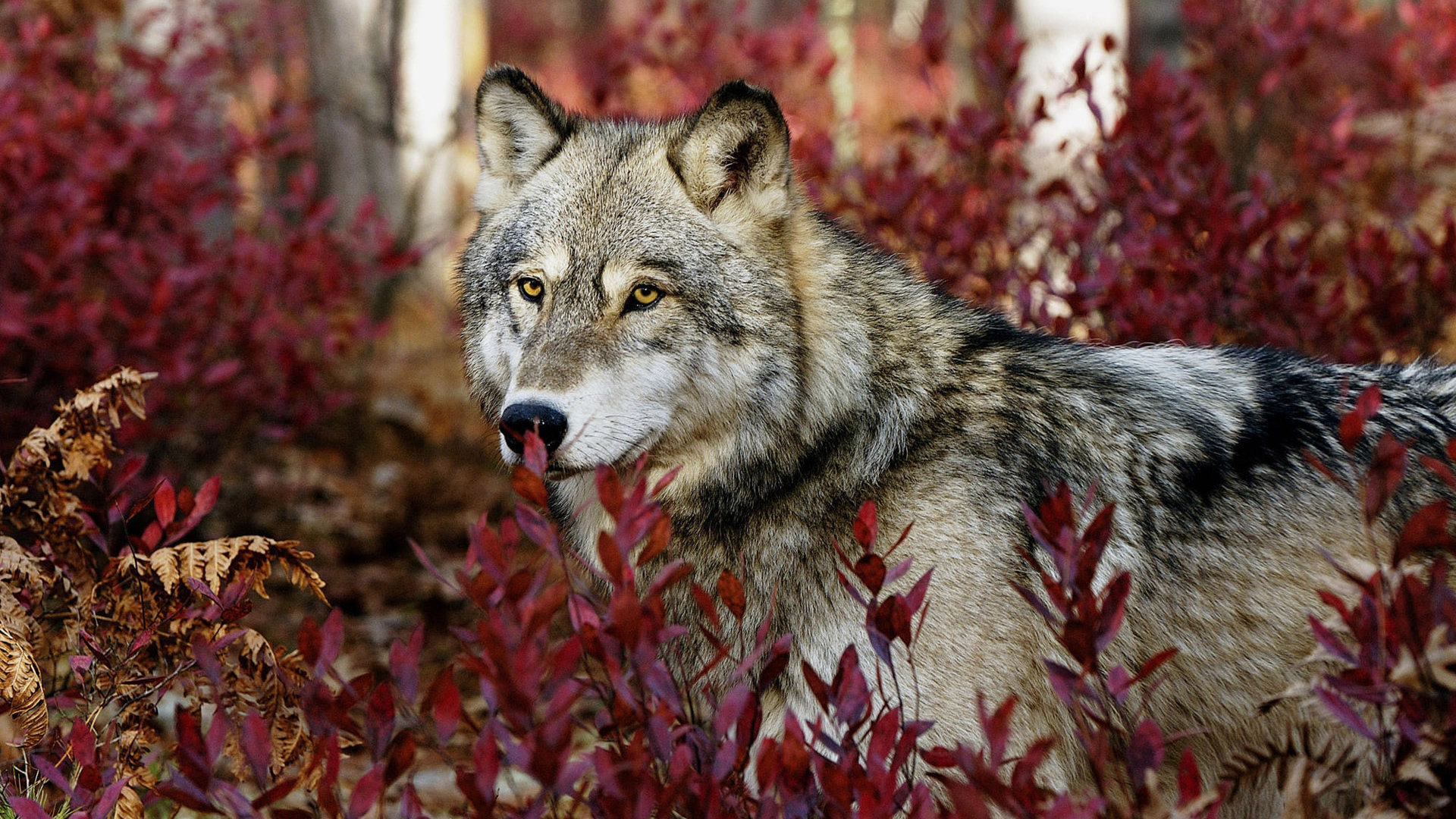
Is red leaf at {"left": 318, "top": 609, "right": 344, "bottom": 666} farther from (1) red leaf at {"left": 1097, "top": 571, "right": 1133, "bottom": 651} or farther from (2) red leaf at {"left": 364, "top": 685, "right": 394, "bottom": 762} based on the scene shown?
(1) red leaf at {"left": 1097, "top": 571, "right": 1133, "bottom": 651}

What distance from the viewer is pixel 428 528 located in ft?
22.4

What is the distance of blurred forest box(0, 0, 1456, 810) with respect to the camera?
4449mm

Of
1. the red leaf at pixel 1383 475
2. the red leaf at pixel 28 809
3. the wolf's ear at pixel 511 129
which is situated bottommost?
the red leaf at pixel 28 809

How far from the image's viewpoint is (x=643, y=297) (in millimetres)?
3059

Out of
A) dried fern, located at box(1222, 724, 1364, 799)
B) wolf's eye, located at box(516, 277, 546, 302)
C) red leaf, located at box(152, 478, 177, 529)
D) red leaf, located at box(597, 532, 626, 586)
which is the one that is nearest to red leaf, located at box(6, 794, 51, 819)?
red leaf, located at box(152, 478, 177, 529)

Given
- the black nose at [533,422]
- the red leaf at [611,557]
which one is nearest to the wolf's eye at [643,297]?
the black nose at [533,422]

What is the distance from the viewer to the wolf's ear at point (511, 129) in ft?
11.3

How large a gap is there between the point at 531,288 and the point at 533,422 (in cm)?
60

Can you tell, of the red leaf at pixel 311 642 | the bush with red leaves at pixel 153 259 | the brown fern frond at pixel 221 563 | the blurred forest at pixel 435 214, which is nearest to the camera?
the red leaf at pixel 311 642

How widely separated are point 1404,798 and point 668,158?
2.30m

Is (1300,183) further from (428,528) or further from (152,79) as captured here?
(152,79)

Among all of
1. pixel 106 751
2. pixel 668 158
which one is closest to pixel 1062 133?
pixel 668 158

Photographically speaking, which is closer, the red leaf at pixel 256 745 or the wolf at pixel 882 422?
the red leaf at pixel 256 745

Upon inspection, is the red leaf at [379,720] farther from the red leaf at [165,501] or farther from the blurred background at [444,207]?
the blurred background at [444,207]
